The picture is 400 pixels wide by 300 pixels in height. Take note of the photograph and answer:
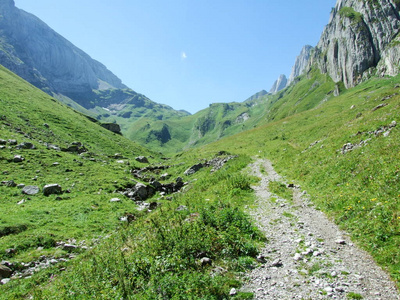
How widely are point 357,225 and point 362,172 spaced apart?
582cm

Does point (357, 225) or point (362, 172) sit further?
point (362, 172)

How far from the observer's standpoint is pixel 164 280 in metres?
8.23

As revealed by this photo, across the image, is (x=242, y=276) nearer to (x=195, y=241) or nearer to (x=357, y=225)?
(x=195, y=241)

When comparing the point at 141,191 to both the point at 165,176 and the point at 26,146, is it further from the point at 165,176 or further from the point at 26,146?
the point at 26,146

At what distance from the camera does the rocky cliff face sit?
365ft

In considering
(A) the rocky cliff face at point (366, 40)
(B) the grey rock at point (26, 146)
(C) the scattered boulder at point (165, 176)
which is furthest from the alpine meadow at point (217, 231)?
(A) the rocky cliff face at point (366, 40)

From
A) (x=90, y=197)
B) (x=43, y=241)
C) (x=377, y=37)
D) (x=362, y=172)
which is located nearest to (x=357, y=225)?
(x=362, y=172)

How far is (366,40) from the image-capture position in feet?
413

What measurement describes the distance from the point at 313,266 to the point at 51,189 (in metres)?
28.2

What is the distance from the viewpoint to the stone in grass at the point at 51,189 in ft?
87.3

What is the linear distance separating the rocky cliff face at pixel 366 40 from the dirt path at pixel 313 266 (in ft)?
386

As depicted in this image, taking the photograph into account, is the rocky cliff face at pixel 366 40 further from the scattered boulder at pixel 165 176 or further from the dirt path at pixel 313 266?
the dirt path at pixel 313 266

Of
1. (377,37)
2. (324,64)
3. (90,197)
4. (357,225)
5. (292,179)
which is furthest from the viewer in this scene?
(324,64)

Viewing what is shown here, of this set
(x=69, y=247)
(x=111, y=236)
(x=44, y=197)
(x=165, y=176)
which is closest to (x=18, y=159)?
(x=44, y=197)
